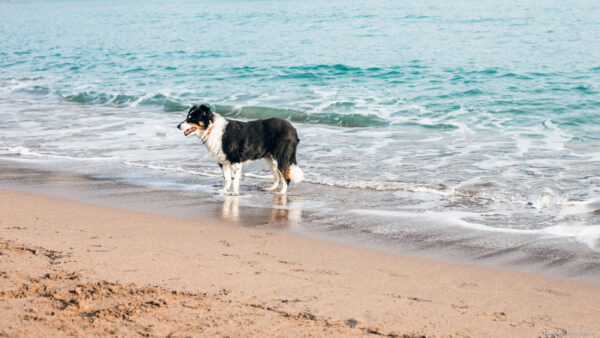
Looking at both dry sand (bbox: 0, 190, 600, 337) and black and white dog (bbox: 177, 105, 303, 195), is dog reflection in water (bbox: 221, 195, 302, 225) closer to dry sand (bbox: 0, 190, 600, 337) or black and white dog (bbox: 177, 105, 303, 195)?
black and white dog (bbox: 177, 105, 303, 195)

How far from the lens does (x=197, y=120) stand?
27.3ft

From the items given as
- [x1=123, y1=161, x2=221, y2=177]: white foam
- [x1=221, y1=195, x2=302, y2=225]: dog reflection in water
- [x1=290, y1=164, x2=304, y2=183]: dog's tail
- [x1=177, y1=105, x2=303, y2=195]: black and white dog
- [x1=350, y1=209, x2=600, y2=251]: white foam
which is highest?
[x1=177, y1=105, x2=303, y2=195]: black and white dog

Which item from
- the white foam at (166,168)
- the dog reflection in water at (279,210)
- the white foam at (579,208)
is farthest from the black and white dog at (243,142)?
the white foam at (579,208)

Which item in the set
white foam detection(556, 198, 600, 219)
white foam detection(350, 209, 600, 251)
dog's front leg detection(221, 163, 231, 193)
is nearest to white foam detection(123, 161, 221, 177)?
dog's front leg detection(221, 163, 231, 193)

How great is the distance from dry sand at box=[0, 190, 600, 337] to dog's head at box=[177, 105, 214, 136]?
220 cm

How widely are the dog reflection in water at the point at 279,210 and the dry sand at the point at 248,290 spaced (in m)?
0.79

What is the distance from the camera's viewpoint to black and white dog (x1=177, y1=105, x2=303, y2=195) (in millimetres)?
8414

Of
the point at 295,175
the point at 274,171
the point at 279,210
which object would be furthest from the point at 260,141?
the point at 279,210

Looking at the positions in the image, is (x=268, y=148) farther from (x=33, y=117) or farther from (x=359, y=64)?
(x=359, y=64)

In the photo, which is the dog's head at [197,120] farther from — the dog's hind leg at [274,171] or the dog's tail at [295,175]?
the dog's tail at [295,175]

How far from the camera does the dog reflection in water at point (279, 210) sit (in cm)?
722

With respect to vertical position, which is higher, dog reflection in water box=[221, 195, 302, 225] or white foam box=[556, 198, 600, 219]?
white foam box=[556, 198, 600, 219]

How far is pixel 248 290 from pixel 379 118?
11396mm

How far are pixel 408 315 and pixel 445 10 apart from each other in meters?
46.1
